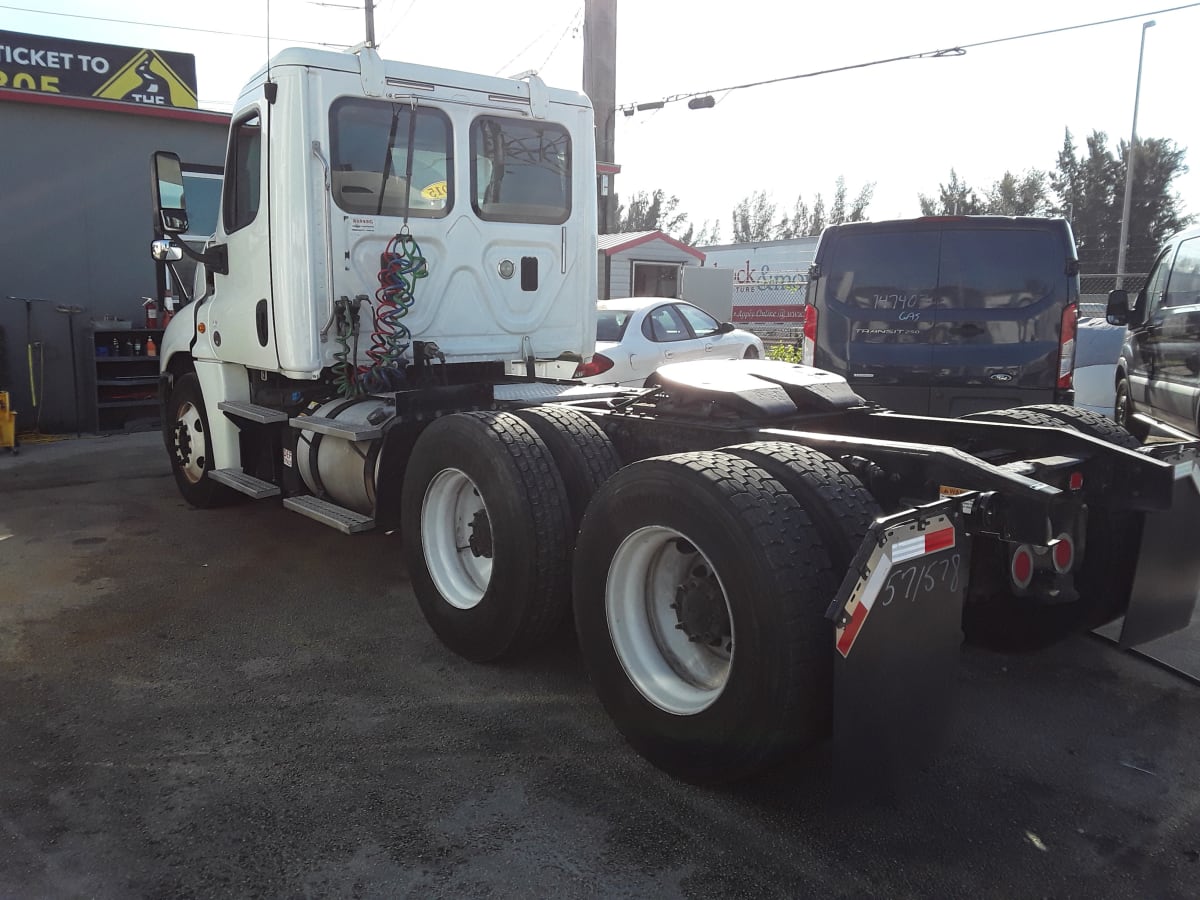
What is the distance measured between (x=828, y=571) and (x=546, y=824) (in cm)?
121

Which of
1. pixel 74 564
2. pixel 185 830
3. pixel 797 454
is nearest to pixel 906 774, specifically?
pixel 797 454

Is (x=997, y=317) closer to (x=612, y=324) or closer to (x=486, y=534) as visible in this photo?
(x=486, y=534)

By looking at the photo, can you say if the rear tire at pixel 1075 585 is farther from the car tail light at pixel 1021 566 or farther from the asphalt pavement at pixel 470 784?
the asphalt pavement at pixel 470 784

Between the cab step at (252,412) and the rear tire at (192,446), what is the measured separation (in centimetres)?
55

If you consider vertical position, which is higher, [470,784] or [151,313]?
[151,313]

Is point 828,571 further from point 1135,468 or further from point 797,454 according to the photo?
point 1135,468

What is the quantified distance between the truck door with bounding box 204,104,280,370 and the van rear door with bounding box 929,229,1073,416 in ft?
14.6

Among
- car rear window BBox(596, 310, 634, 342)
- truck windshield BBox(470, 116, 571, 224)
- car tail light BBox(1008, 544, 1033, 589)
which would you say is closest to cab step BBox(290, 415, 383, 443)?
truck windshield BBox(470, 116, 571, 224)

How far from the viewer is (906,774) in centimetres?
265

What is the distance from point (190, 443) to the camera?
6.99 m

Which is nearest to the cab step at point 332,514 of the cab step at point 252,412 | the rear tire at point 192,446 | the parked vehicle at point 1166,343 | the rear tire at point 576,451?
the cab step at point 252,412

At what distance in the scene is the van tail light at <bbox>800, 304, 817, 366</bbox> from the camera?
6.84m

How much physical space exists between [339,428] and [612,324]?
6.01 m

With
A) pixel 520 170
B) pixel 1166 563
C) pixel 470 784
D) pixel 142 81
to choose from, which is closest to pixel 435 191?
pixel 520 170
